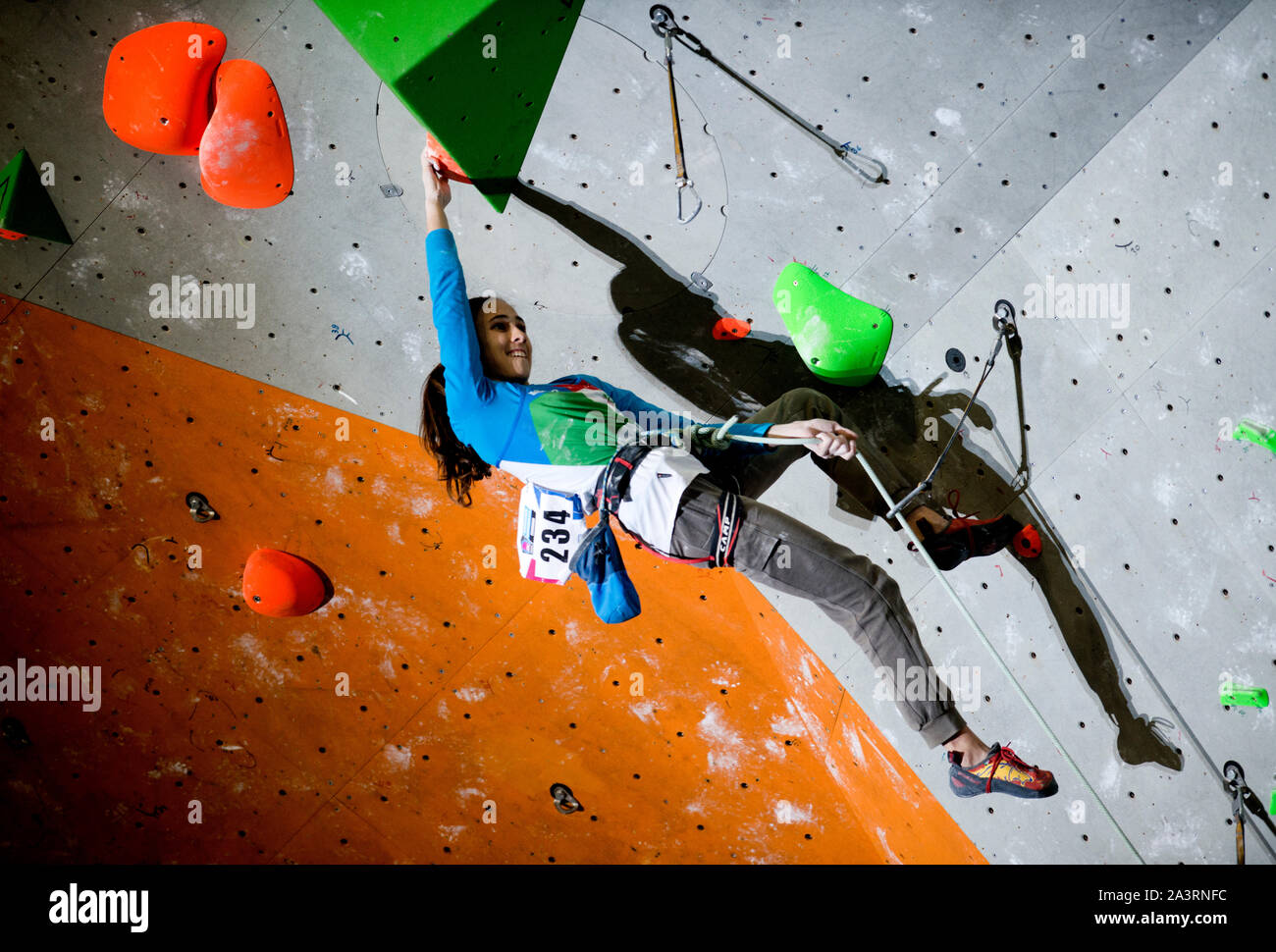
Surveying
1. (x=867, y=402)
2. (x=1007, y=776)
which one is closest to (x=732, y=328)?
(x=867, y=402)

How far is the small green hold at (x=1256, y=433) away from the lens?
110 inches

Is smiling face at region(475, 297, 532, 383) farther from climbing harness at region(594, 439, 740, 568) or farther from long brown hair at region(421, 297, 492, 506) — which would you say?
climbing harness at region(594, 439, 740, 568)

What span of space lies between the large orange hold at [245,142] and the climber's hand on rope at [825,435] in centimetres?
170

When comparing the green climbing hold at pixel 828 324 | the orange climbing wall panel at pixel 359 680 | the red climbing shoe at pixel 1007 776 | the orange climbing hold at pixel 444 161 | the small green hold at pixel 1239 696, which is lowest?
the red climbing shoe at pixel 1007 776

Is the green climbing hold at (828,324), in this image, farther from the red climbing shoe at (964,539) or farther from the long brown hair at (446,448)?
the long brown hair at (446,448)

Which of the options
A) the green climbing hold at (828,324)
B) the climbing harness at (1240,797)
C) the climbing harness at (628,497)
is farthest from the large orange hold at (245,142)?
the climbing harness at (1240,797)

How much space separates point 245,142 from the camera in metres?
2.61

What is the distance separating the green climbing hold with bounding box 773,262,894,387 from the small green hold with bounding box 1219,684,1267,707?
1558mm

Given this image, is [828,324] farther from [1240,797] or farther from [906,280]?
[1240,797]

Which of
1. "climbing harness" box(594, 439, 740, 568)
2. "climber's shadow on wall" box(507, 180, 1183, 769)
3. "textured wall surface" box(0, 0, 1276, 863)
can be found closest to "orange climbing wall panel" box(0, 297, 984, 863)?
"textured wall surface" box(0, 0, 1276, 863)

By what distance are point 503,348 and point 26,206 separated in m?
1.56

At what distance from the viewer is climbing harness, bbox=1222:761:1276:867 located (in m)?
2.75

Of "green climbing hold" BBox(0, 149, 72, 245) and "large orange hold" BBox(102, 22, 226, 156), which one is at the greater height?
"large orange hold" BBox(102, 22, 226, 156)

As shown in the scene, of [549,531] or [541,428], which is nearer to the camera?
[541,428]
